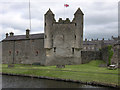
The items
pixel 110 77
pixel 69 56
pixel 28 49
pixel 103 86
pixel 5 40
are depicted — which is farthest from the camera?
pixel 5 40

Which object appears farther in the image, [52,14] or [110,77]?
[52,14]

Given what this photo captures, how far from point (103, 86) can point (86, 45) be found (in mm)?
→ 68705

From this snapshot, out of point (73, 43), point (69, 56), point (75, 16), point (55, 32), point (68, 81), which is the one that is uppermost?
point (75, 16)

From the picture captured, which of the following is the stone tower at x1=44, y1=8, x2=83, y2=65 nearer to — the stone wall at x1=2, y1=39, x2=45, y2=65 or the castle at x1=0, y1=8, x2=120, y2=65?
the castle at x1=0, y1=8, x2=120, y2=65

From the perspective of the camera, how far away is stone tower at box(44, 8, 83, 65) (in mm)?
37875

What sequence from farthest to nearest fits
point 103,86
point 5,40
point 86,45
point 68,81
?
point 86,45, point 5,40, point 68,81, point 103,86

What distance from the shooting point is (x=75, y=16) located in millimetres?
39031

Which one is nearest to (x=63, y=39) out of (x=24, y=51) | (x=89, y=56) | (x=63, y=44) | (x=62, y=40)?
(x=62, y=40)

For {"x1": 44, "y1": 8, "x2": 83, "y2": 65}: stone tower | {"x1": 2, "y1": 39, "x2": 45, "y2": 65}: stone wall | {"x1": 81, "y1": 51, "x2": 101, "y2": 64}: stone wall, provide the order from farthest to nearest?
{"x1": 2, "y1": 39, "x2": 45, "y2": 65}: stone wall < {"x1": 81, "y1": 51, "x2": 101, "y2": 64}: stone wall < {"x1": 44, "y1": 8, "x2": 83, "y2": 65}: stone tower

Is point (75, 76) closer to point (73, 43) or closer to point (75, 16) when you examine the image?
point (73, 43)

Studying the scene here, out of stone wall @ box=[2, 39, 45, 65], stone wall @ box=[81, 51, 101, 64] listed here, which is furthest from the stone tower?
stone wall @ box=[2, 39, 45, 65]

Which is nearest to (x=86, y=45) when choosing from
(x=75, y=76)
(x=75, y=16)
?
(x=75, y=16)

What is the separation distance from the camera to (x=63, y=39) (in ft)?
124

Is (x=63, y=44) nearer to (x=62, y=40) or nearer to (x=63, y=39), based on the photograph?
(x=62, y=40)
